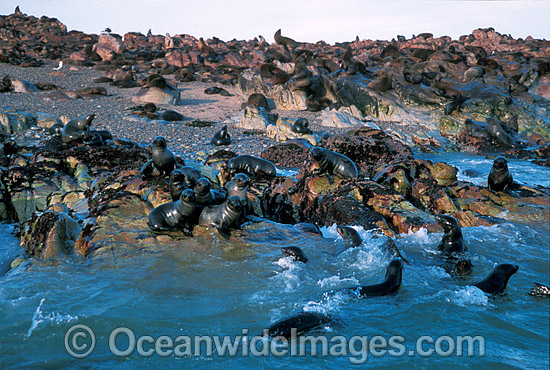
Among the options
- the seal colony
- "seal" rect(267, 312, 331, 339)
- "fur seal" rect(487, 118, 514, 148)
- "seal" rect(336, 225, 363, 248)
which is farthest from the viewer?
"fur seal" rect(487, 118, 514, 148)

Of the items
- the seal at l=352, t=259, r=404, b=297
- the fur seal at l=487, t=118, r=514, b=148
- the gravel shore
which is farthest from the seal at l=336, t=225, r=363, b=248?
the fur seal at l=487, t=118, r=514, b=148

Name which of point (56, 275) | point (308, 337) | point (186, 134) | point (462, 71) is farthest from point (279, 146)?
point (462, 71)

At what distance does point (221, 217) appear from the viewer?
22.4 feet

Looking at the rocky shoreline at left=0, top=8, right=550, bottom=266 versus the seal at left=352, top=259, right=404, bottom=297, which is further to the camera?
the rocky shoreline at left=0, top=8, right=550, bottom=266

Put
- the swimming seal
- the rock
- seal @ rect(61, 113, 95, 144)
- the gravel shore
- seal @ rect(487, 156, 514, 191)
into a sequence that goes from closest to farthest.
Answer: the swimming seal < seal @ rect(487, 156, 514, 191) < seal @ rect(61, 113, 95, 144) < the gravel shore < the rock

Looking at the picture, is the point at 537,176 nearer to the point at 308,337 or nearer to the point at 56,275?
the point at 308,337

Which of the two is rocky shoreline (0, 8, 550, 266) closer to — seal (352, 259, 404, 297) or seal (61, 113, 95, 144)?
seal (61, 113, 95, 144)

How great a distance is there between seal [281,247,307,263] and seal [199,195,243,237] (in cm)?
103

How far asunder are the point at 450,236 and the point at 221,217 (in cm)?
359

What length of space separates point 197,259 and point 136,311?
139cm

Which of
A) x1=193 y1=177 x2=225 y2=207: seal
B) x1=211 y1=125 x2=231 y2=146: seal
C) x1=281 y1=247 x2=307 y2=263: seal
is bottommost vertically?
x1=281 y1=247 x2=307 y2=263: seal

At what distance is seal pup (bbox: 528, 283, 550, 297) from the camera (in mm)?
5305

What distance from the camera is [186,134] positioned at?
1753cm

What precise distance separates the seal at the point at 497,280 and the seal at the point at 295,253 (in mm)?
2251
